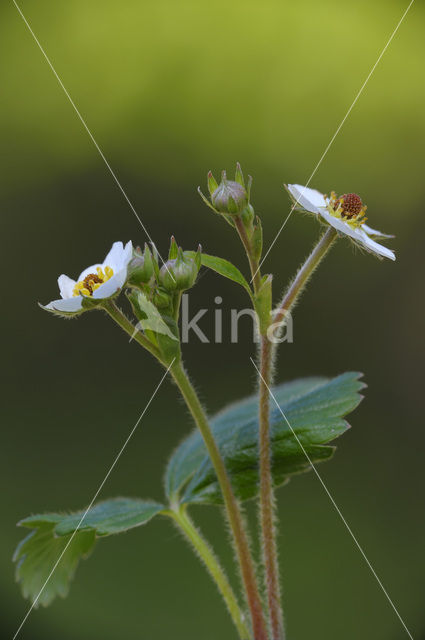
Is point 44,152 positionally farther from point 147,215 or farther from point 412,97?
point 412,97

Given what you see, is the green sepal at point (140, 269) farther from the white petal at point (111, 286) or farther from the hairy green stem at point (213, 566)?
the hairy green stem at point (213, 566)

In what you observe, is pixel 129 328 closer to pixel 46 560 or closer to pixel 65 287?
pixel 65 287

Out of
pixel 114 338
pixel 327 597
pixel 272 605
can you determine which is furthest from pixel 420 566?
pixel 272 605

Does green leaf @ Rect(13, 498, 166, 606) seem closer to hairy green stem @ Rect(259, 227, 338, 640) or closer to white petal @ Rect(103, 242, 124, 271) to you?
hairy green stem @ Rect(259, 227, 338, 640)

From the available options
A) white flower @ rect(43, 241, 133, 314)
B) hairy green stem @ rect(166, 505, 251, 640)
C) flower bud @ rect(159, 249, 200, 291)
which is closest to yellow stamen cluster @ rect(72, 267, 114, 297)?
white flower @ rect(43, 241, 133, 314)

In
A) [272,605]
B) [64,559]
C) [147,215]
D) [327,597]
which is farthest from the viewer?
[147,215]

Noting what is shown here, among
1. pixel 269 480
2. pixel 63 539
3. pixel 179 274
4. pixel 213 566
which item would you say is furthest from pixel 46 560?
pixel 179 274
